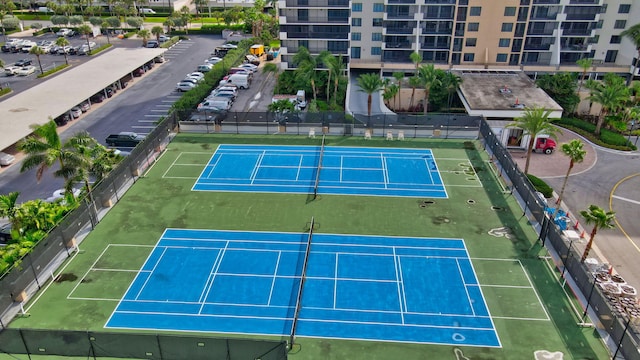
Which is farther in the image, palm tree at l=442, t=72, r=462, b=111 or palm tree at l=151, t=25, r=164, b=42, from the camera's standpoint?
palm tree at l=151, t=25, r=164, b=42

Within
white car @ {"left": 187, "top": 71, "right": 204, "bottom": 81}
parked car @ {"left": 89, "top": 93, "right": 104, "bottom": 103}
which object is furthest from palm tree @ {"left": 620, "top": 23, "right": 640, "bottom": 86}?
parked car @ {"left": 89, "top": 93, "right": 104, "bottom": 103}

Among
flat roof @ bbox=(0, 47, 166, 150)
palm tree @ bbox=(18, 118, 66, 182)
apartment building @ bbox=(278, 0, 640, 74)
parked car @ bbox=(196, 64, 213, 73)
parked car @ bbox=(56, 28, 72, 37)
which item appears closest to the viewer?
palm tree @ bbox=(18, 118, 66, 182)

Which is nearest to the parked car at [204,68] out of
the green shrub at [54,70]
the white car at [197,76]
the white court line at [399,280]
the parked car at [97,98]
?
the white car at [197,76]

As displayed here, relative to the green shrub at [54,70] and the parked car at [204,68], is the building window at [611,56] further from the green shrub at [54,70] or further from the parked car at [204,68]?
the green shrub at [54,70]

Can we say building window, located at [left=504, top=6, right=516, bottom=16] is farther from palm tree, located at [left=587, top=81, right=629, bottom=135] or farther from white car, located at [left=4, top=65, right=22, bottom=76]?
white car, located at [left=4, top=65, right=22, bottom=76]

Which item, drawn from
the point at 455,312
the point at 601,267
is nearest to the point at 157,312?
the point at 455,312

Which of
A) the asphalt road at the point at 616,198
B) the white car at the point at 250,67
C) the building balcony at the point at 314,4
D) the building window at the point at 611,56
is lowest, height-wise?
the asphalt road at the point at 616,198

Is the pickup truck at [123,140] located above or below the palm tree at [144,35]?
below
